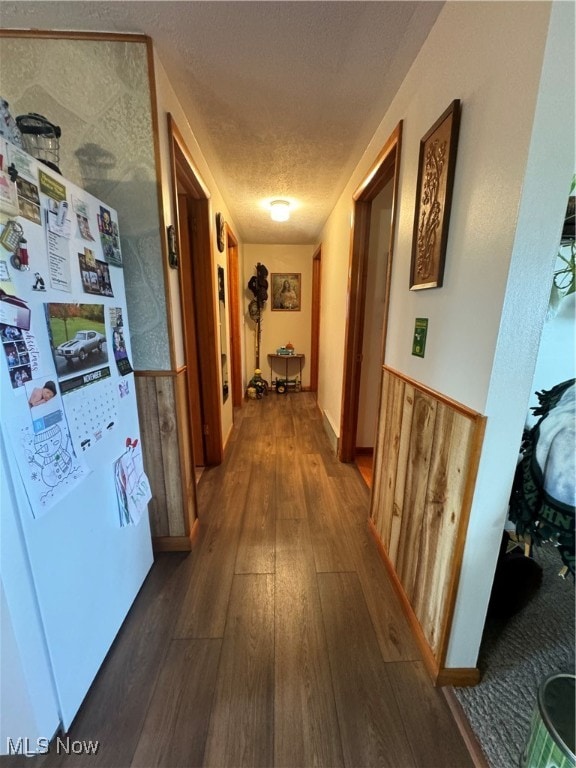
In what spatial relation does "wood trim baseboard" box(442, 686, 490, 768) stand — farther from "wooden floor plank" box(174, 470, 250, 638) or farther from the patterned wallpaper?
A: the patterned wallpaper

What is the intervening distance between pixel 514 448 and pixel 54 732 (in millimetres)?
1642

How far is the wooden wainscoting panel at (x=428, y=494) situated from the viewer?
100cm

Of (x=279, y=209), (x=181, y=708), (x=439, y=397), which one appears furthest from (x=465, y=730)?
(x=279, y=209)

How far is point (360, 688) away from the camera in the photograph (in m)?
1.09

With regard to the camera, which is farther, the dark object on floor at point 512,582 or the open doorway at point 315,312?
the open doorway at point 315,312

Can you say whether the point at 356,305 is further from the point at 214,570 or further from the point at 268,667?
the point at 268,667

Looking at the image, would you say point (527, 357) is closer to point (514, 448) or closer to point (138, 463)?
point (514, 448)

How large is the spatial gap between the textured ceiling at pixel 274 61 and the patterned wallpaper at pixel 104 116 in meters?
0.08

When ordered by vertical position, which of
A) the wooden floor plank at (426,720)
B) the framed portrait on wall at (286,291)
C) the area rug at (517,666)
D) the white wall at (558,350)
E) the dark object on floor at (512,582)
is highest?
the framed portrait on wall at (286,291)

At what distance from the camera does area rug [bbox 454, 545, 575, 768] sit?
967mm

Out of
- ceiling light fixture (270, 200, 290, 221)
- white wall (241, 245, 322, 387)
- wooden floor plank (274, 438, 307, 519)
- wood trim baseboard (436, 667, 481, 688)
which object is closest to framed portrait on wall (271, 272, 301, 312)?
white wall (241, 245, 322, 387)

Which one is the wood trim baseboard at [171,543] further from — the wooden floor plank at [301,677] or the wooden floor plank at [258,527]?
the wooden floor plank at [301,677]

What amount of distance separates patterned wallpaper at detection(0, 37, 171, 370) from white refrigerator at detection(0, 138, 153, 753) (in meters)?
0.15

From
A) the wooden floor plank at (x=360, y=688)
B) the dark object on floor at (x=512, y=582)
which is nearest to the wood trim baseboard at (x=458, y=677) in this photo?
the wooden floor plank at (x=360, y=688)
